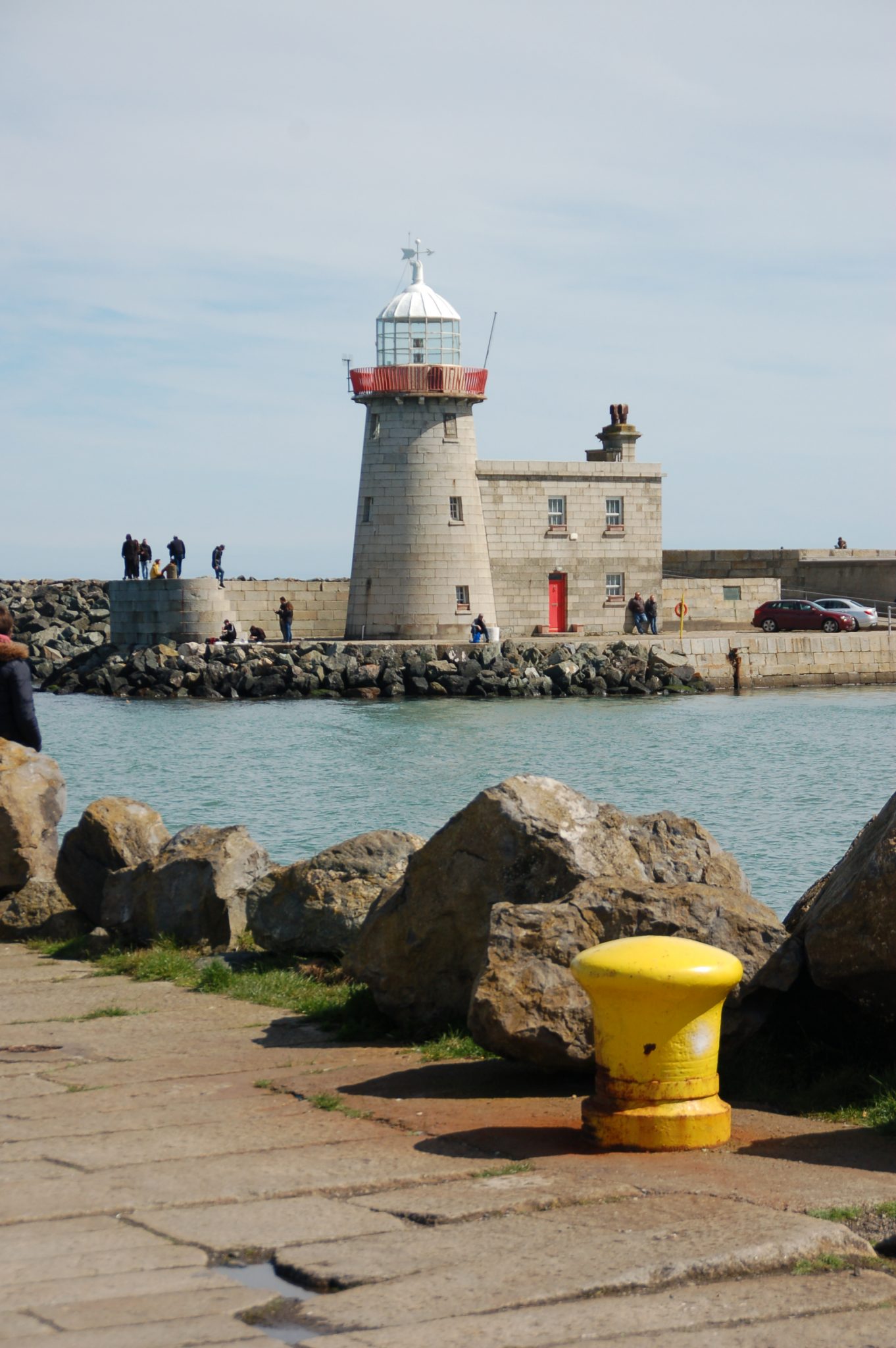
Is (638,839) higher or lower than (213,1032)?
higher

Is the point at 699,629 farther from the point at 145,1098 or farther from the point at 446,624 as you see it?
the point at 145,1098

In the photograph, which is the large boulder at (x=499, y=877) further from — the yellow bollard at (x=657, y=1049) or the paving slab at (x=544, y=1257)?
the paving slab at (x=544, y=1257)

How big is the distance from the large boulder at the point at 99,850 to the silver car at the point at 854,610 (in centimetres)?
4269

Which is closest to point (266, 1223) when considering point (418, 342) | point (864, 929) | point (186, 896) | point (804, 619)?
point (864, 929)

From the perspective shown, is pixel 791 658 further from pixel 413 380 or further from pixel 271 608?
pixel 271 608

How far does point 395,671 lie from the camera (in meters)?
43.8

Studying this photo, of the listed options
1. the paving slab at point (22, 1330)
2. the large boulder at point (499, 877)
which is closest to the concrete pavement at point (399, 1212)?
the paving slab at point (22, 1330)

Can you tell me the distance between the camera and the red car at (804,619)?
5078 cm

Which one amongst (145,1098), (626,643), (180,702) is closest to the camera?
(145,1098)

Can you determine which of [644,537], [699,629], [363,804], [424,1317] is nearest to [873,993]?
[424,1317]

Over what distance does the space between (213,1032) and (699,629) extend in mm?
45896

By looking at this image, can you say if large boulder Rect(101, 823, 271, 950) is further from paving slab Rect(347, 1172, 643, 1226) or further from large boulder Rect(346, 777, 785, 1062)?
paving slab Rect(347, 1172, 643, 1226)

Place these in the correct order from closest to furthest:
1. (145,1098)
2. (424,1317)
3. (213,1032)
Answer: (424,1317) → (145,1098) → (213,1032)

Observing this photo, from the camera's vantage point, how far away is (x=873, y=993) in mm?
6289
